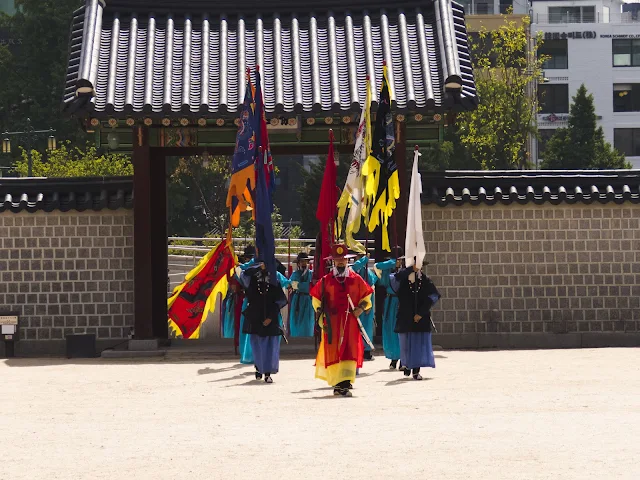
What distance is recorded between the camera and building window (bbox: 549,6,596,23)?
59969 mm

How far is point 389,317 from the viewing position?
17.0 meters

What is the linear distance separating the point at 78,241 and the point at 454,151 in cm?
3114

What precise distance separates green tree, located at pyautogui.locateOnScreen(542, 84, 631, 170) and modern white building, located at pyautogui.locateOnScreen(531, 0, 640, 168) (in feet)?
22.9

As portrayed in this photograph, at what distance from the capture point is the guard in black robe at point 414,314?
15547 mm

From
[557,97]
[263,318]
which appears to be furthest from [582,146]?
[263,318]

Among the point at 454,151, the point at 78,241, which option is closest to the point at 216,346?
the point at 78,241

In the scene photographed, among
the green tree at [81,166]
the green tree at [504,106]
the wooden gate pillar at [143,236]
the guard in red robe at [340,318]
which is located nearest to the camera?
the guard in red robe at [340,318]

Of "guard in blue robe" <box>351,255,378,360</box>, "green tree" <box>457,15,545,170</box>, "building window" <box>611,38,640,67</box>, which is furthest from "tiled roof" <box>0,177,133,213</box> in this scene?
"building window" <box>611,38,640,67</box>

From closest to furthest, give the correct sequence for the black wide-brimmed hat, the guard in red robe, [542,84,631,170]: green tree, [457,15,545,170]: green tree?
1. the guard in red robe
2. the black wide-brimmed hat
3. [457,15,545,170]: green tree
4. [542,84,631,170]: green tree

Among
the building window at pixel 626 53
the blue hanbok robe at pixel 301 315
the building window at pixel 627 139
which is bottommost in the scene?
the blue hanbok robe at pixel 301 315

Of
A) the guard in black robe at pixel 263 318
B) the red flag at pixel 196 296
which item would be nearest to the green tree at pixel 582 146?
the red flag at pixel 196 296

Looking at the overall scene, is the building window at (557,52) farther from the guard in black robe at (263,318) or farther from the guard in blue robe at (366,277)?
the guard in black robe at (263,318)

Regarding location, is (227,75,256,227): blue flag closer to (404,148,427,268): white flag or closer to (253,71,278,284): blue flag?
(253,71,278,284): blue flag

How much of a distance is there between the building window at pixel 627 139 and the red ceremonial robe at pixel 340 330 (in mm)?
45813
